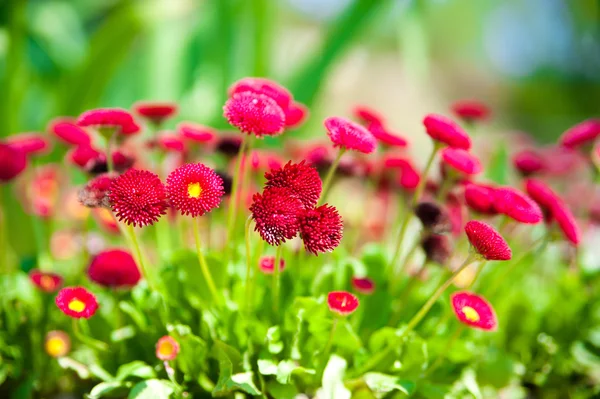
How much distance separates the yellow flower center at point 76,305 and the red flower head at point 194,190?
18 centimetres

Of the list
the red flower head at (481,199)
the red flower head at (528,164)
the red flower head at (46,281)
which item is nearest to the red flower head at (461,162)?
the red flower head at (481,199)

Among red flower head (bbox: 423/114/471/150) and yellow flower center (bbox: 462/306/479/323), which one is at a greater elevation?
red flower head (bbox: 423/114/471/150)

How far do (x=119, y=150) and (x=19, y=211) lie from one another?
0.76m

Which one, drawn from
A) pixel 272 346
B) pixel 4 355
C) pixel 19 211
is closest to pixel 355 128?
pixel 272 346

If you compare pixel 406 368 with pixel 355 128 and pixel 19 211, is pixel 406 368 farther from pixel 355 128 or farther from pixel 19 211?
pixel 19 211

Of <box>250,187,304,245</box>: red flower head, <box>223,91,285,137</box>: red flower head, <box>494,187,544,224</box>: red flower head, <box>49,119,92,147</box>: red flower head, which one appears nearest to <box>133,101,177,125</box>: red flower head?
<box>49,119,92,147</box>: red flower head

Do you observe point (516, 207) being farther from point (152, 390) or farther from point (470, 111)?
point (152, 390)

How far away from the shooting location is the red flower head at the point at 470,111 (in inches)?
33.0

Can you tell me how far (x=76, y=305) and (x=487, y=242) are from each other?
0.40 meters

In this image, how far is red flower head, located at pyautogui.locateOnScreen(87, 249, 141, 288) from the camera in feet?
2.09

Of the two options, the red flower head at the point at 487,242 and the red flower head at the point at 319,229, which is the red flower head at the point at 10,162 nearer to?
the red flower head at the point at 319,229

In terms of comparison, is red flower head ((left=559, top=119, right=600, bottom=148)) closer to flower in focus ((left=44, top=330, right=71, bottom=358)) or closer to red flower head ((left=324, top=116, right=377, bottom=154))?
red flower head ((left=324, top=116, right=377, bottom=154))

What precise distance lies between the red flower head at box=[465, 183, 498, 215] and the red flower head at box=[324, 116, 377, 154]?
160 millimetres

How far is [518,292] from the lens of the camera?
901 millimetres
